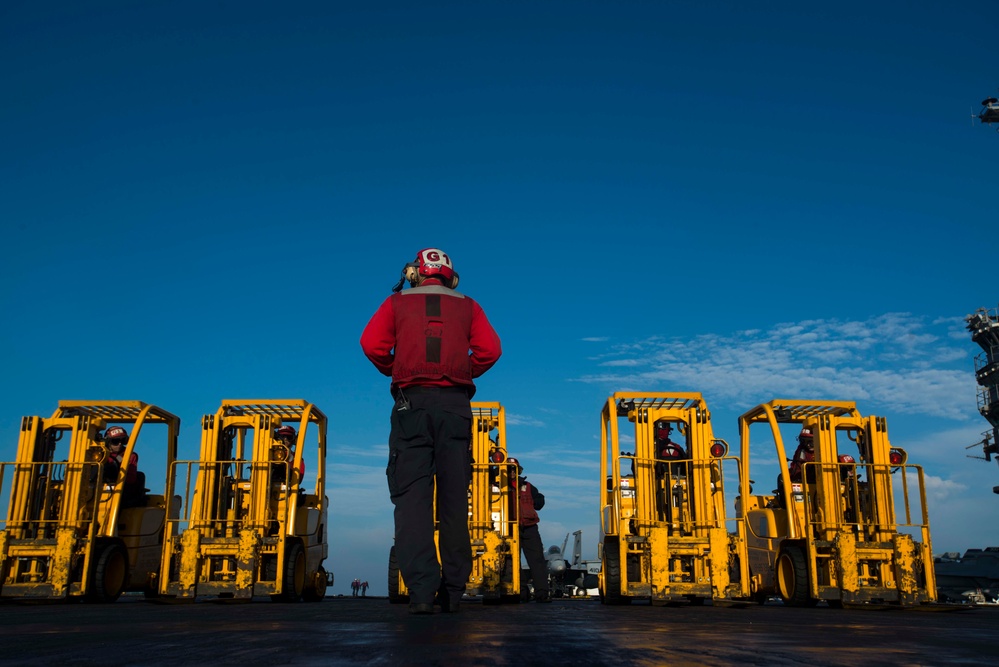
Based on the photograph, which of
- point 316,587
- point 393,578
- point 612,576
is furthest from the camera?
point 316,587

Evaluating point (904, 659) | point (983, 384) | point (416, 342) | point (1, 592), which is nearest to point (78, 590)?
point (1, 592)

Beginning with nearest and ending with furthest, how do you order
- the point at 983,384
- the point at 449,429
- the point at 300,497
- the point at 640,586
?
the point at 449,429
the point at 640,586
the point at 300,497
the point at 983,384

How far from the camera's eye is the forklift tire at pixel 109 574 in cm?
1046

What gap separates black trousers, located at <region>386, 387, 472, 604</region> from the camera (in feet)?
17.8

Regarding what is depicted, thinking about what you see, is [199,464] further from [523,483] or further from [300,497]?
[523,483]

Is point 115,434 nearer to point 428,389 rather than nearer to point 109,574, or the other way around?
point 109,574

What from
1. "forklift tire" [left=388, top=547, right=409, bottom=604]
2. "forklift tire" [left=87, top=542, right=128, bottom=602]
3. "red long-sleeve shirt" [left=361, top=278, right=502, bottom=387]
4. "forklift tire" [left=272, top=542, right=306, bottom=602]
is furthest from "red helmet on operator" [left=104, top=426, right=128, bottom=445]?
"red long-sleeve shirt" [left=361, top=278, right=502, bottom=387]

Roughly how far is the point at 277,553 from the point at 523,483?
3830mm

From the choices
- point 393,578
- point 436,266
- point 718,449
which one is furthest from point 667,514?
point 436,266

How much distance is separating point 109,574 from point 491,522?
491 centimetres

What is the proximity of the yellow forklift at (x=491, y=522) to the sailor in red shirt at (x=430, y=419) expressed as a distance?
504 centimetres

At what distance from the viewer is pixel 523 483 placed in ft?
42.6

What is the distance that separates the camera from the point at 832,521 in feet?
33.9

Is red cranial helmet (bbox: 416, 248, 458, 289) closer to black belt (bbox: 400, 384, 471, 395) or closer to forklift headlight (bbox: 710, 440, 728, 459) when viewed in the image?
black belt (bbox: 400, 384, 471, 395)
